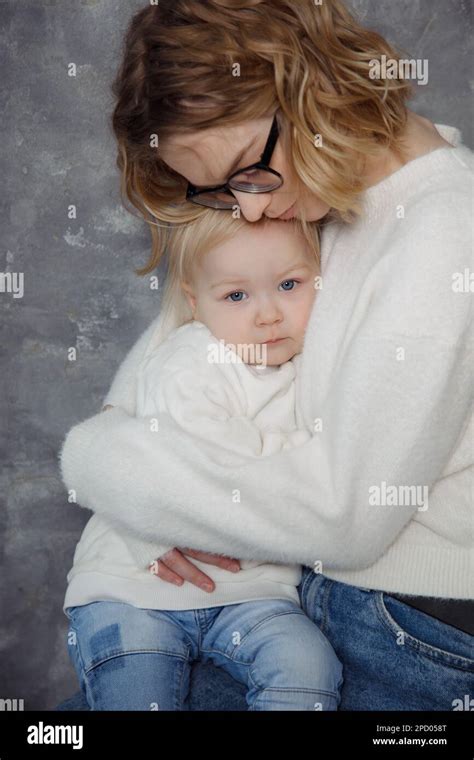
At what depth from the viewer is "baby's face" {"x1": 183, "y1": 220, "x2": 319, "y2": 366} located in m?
2.22

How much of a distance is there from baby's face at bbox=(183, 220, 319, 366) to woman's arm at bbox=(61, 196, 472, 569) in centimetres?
17

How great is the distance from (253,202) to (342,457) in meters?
0.57

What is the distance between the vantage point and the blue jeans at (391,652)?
6.71 feet

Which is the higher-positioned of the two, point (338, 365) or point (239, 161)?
point (239, 161)

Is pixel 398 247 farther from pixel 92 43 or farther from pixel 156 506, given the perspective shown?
pixel 92 43

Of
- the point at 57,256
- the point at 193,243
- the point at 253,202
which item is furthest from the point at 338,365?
the point at 57,256

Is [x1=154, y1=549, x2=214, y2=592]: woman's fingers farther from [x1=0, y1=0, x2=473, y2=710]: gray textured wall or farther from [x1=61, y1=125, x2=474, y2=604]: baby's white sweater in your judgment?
[x1=0, y1=0, x2=473, y2=710]: gray textured wall

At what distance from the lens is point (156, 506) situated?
2.03 meters

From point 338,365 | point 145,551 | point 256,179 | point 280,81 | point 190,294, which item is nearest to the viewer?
point 280,81

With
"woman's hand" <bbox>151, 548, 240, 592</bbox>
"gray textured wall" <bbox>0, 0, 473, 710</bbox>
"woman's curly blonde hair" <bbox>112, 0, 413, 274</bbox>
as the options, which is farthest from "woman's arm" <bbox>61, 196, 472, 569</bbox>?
"gray textured wall" <bbox>0, 0, 473, 710</bbox>

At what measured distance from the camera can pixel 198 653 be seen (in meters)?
2.25

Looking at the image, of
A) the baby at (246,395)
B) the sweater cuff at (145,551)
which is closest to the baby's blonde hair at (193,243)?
the baby at (246,395)

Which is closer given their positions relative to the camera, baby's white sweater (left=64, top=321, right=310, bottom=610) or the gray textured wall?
baby's white sweater (left=64, top=321, right=310, bottom=610)

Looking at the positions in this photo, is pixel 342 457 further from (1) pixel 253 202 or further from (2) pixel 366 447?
(1) pixel 253 202
